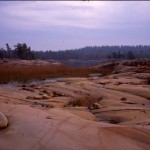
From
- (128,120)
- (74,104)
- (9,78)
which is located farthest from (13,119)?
(9,78)

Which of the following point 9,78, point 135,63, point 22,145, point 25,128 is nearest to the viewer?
point 22,145

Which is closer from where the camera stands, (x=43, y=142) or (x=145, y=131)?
(x=43, y=142)

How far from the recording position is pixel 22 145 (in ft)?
16.5

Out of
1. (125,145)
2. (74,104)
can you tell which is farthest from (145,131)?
(74,104)

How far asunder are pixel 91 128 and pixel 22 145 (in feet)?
4.65

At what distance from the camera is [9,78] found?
62.8ft

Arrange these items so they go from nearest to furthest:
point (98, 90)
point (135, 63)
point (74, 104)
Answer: point (74, 104)
point (98, 90)
point (135, 63)

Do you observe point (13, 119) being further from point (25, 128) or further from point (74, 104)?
point (74, 104)

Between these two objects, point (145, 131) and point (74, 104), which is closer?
point (145, 131)

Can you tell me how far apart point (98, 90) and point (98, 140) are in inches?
316

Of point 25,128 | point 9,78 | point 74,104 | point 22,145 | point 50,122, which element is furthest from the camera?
point 9,78

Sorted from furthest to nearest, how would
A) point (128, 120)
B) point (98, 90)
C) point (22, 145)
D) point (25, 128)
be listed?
point (98, 90)
point (128, 120)
point (25, 128)
point (22, 145)

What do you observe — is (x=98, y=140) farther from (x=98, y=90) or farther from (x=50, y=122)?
(x=98, y=90)

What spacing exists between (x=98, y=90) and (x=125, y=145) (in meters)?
8.10
